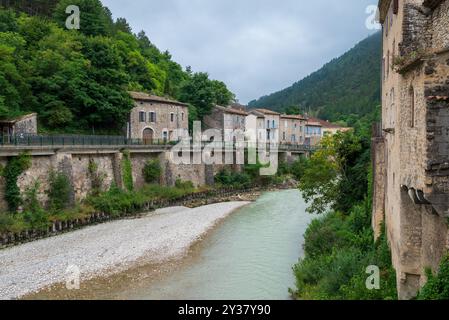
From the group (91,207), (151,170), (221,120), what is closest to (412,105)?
(91,207)

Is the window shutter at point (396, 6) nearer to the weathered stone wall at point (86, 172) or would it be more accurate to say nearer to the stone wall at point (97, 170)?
the stone wall at point (97, 170)

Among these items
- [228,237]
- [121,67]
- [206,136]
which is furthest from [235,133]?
[228,237]

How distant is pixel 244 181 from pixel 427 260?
1558 inches

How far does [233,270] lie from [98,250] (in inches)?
326

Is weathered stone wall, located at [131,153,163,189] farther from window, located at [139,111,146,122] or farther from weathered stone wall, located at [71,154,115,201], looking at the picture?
window, located at [139,111,146,122]

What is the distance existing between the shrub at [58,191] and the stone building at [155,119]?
1470cm

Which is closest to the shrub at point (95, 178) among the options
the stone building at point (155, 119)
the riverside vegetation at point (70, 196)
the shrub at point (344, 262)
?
the riverside vegetation at point (70, 196)

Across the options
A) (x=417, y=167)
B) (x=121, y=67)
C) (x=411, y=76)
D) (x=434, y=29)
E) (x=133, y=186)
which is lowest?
(x=133, y=186)

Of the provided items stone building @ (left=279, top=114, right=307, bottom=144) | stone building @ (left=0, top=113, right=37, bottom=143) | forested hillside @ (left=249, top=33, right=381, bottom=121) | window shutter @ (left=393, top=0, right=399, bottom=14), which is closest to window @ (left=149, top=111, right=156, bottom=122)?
stone building @ (left=0, top=113, right=37, bottom=143)

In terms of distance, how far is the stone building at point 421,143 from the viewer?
29.6ft

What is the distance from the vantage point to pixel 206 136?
59625mm

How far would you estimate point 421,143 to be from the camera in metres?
9.49

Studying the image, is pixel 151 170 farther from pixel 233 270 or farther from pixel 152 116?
pixel 233 270
